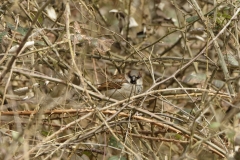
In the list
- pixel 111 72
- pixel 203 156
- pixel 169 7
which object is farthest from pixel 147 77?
pixel 203 156

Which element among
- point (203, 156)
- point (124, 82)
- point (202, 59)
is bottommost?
point (203, 156)

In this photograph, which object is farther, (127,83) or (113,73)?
(113,73)

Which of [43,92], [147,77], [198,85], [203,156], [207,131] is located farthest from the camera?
[147,77]

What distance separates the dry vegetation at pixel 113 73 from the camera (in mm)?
2791

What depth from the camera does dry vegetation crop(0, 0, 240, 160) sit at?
279 centimetres

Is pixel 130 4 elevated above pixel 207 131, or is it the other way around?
pixel 130 4

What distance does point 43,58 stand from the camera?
3756mm

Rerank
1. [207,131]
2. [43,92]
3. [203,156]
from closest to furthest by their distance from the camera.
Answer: [207,131] → [43,92] → [203,156]

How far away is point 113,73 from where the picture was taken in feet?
16.8

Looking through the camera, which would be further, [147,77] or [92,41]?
[147,77]

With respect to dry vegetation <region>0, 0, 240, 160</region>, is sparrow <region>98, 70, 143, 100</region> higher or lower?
lower

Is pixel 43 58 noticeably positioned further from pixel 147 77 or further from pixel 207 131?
pixel 147 77

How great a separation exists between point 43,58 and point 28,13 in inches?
13.5

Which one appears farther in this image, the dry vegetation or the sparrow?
the sparrow
